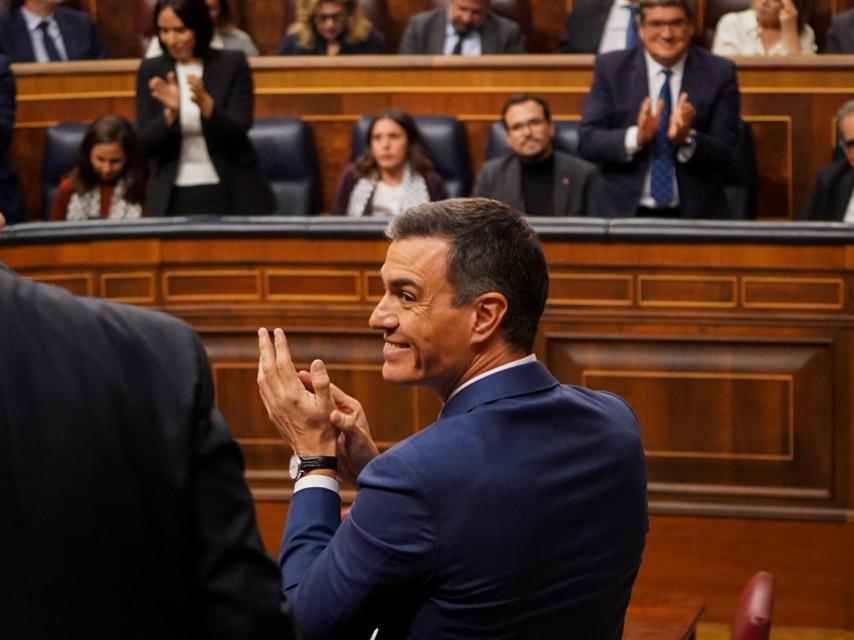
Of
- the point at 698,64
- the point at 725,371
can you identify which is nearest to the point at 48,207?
the point at 698,64

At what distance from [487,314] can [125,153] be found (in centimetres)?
391

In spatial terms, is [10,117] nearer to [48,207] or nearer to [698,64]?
[48,207]

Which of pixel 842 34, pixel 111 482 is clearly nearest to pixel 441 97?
pixel 842 34

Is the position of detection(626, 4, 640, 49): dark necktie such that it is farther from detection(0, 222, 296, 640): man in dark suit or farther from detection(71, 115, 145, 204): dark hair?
detection(0, 222, 296, 640): man in dark suit

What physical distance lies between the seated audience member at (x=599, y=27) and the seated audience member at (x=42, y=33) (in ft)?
6.95

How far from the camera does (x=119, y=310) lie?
4.17ft

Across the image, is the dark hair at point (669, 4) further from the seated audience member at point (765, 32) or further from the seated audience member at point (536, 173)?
the seated audience member at point (765, 32)

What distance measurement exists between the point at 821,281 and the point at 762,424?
0.41 meters

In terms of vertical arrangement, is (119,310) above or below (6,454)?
above

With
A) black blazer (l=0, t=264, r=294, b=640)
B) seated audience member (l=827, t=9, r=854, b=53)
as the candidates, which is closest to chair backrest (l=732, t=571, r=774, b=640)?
black blazer (l=0, t=264, r=294, b=640)

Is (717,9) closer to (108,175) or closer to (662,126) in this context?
(662,126)

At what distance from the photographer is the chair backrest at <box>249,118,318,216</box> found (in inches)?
246

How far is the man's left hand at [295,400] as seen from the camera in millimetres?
2018

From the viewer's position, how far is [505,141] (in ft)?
19.4
